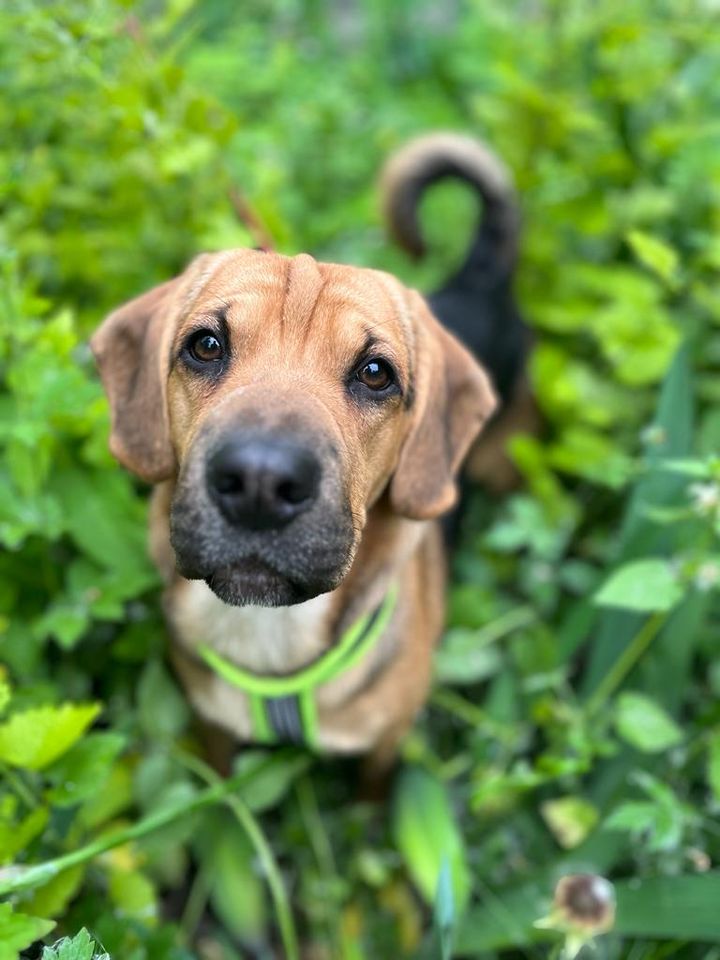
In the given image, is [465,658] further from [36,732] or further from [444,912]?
[36,732]

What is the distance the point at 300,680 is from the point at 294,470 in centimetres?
98

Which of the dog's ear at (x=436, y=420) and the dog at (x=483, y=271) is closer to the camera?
the dog's ear at (x=436, y=420)

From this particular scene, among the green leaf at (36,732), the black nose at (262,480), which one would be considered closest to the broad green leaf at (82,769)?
the green leaf at (36,732)

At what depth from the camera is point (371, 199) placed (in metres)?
4.64

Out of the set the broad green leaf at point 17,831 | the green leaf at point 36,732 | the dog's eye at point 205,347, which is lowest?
the broad green leaf at point 17,831

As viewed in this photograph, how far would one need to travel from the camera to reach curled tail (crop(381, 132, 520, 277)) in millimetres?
3617

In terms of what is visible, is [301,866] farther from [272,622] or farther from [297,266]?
[297,266]

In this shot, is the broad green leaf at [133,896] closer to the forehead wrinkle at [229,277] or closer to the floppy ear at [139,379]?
the floppy ear at [139,379]

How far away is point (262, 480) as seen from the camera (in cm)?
168

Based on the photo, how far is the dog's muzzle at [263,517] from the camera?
5.57 feet

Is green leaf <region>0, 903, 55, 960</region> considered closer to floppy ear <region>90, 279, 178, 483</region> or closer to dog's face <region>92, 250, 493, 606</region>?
dog's face <region>92, 250, 493, 606</region>

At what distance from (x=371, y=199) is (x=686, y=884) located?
11.8 ft

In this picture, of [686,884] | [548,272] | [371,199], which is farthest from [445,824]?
[371,199]

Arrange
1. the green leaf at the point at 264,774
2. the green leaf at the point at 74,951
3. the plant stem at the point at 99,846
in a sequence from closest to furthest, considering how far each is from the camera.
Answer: the green leaf at the point at 74,951
the plant stem at the point at 99,846
the green leaf at the point at 264,774
